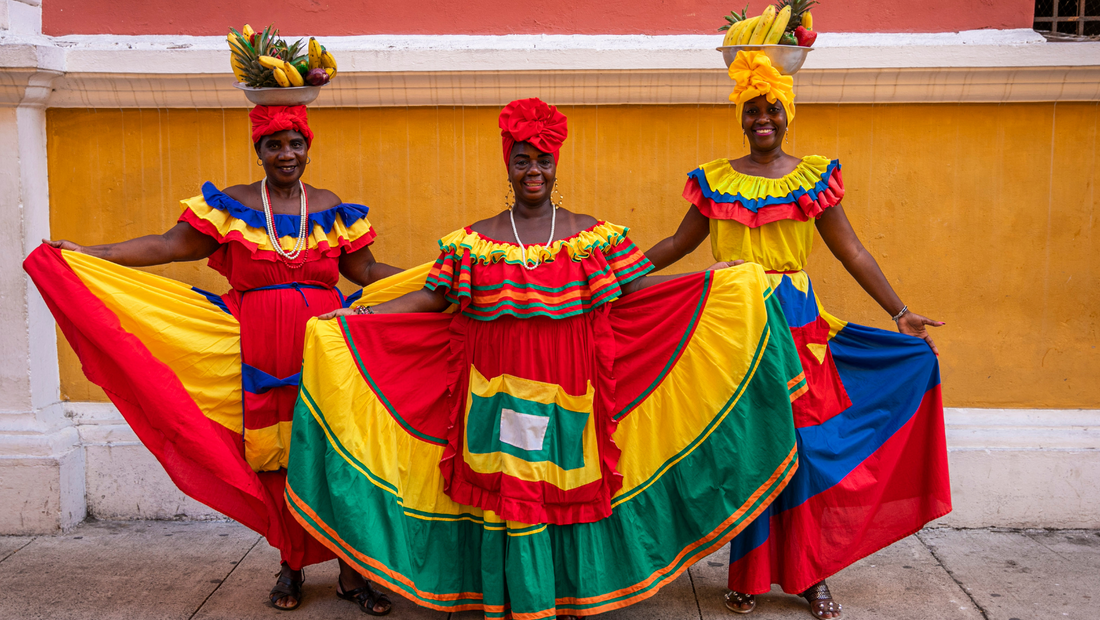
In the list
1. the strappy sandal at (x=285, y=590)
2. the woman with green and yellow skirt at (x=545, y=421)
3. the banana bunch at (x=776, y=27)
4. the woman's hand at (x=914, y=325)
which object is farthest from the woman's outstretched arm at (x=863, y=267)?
the strappy sandal at (x=285, y=590)

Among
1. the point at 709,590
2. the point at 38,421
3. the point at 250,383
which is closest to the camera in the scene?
the point at 250,383

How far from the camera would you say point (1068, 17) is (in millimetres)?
4898

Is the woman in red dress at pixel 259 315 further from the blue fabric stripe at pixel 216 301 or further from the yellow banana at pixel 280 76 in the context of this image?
the yellow banana at pixel 280 76

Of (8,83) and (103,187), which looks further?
(103,187)

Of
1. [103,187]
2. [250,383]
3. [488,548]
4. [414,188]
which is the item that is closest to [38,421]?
[103,187]

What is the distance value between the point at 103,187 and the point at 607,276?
3.08 metres

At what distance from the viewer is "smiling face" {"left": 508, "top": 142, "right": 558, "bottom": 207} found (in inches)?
138

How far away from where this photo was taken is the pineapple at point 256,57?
3768 millimetres

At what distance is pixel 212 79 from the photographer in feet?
15.5

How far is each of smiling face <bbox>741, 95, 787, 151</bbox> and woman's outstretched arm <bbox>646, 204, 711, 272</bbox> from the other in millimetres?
407

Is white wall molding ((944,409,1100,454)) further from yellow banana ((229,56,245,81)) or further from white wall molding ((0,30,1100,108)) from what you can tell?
yellow banana ((229,56,245,81))

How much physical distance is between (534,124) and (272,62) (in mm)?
1165

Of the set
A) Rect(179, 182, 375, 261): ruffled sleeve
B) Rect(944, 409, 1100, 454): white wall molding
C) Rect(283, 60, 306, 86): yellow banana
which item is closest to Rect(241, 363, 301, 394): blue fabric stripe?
Rect(179, 182, 375, 261): ruffled sleeve

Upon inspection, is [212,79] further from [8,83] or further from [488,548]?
[488,548]
